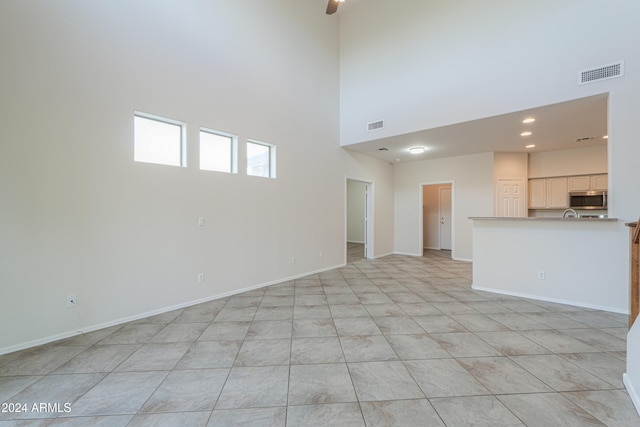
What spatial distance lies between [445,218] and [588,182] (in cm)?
324

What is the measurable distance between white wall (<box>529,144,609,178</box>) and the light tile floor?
4.18m

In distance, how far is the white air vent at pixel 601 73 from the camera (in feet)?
10.3

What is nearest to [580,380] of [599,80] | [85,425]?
[85,425]

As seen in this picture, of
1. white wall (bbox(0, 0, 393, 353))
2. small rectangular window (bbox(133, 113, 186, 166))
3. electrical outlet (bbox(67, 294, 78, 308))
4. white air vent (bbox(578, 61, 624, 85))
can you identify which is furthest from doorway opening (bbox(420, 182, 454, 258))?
electrical outlet (bbox(67, 294, 78, 308))

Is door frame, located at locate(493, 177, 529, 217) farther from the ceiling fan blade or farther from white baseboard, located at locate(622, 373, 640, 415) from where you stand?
the ceiling fan blade

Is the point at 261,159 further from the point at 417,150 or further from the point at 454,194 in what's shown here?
the point at 454,194

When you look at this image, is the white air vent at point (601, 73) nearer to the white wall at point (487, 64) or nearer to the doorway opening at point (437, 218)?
the white wall at point (487, 64)

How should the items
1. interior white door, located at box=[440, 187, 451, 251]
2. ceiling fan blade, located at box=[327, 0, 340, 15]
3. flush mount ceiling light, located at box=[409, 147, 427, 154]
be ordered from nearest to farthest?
ceiling fan blade, located at box=[327, 0, 340, 15] < flush mount ceiling light, located at box=[409, 147, 427, 154] < interior white door, located at box=[440, 187, 451, 251]

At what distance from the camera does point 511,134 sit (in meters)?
4.90

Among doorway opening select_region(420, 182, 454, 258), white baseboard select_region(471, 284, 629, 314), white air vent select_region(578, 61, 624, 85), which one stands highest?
white air vent select_region(578, 61, 624, 85)

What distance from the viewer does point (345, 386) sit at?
1.87 meters

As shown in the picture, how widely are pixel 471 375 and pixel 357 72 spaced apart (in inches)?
219

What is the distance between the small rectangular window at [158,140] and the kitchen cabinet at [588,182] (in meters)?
7.95

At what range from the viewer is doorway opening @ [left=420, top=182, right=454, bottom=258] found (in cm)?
815
